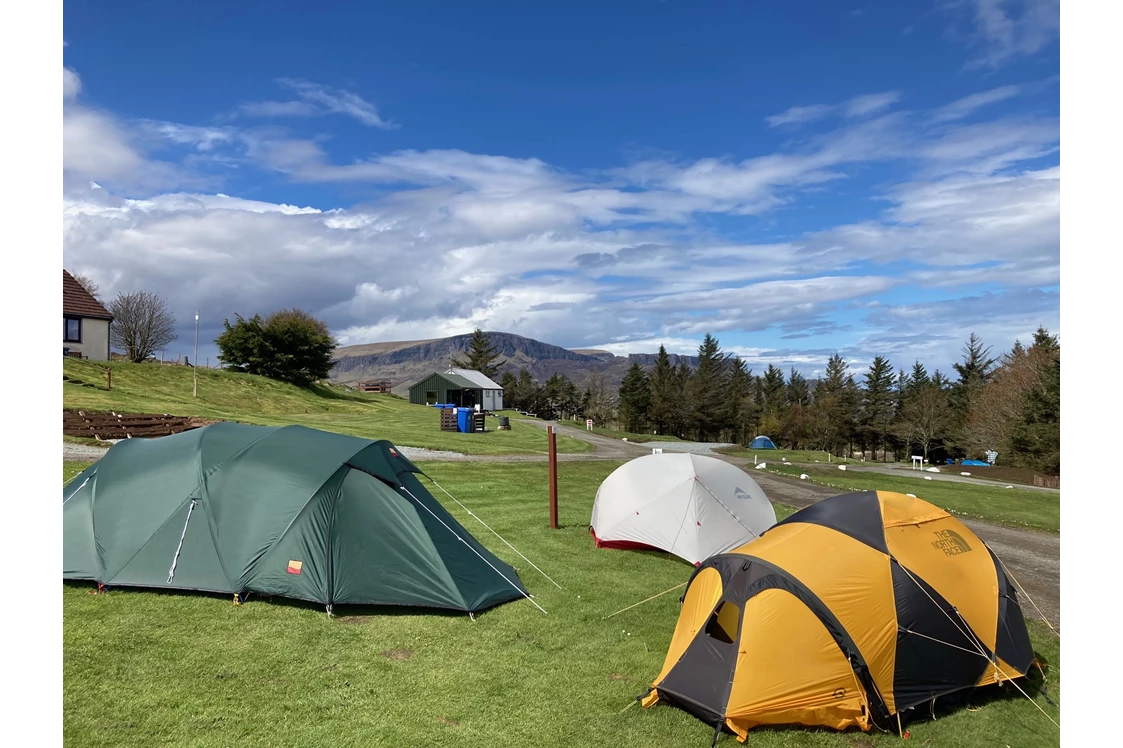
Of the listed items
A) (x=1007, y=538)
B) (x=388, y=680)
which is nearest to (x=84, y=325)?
(x=388, y=680)

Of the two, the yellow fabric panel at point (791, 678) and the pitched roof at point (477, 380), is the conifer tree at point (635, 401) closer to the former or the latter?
the pitched roof at point (477, 380)

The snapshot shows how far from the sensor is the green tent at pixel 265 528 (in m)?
8.84

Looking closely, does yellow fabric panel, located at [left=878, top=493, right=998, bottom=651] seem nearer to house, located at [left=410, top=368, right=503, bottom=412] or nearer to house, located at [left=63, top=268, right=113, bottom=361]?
house, located at [left=63, top=268, right=113, bottom=361]

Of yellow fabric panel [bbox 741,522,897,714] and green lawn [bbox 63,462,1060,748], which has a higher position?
yellow fabric panel [bbox 741,522,897,714]

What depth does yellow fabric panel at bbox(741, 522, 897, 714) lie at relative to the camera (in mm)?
6723

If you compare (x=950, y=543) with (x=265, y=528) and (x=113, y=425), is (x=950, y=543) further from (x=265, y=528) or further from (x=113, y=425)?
(x=113, y=425)

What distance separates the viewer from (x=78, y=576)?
899 centimetres

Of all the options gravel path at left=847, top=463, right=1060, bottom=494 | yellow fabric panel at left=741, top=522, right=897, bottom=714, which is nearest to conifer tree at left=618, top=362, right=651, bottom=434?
gravel path at left=847, top=463, right=1060, bottom=494

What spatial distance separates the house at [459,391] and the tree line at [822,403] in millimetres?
18668

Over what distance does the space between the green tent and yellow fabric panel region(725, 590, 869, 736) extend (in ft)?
13.2

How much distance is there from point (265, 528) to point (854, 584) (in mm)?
7451

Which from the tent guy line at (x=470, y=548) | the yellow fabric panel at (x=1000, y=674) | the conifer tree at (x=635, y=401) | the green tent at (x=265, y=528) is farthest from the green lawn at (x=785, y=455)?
the green tent at (x=265, y=528)

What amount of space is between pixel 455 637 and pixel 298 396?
47.1 metres

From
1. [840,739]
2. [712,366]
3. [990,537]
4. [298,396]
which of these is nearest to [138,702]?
[840,739]
